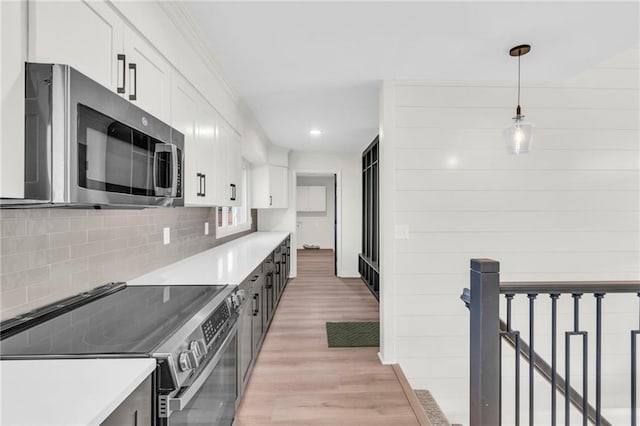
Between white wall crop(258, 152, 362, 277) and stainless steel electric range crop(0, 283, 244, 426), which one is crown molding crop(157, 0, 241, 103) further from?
white wall crop(258, 152, 362, 277)

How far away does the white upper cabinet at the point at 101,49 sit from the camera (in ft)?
3.21

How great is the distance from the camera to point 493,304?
1.48 m

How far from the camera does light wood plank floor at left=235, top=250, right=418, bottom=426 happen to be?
2.22 meters

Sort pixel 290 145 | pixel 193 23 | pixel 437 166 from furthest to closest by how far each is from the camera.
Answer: pixel 290 145 → pixel 437 166 → pixel 193 23

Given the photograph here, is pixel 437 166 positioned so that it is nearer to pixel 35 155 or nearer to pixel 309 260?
pixel 35 155

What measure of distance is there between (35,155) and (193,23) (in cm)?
149

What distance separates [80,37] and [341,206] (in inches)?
222

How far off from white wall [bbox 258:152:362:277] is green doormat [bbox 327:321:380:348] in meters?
2.71

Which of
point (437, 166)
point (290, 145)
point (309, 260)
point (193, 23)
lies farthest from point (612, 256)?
point (309, 260)

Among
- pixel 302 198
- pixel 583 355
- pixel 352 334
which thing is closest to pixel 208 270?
pixel 352 334

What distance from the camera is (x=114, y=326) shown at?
4.21 feet

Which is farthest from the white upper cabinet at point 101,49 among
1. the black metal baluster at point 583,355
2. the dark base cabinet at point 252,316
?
the black metal baluster at point 583,355

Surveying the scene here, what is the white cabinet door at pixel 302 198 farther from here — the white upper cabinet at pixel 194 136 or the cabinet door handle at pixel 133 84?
the cabinet door handle at pixel 133 84

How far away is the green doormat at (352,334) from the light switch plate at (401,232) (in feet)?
3.79
